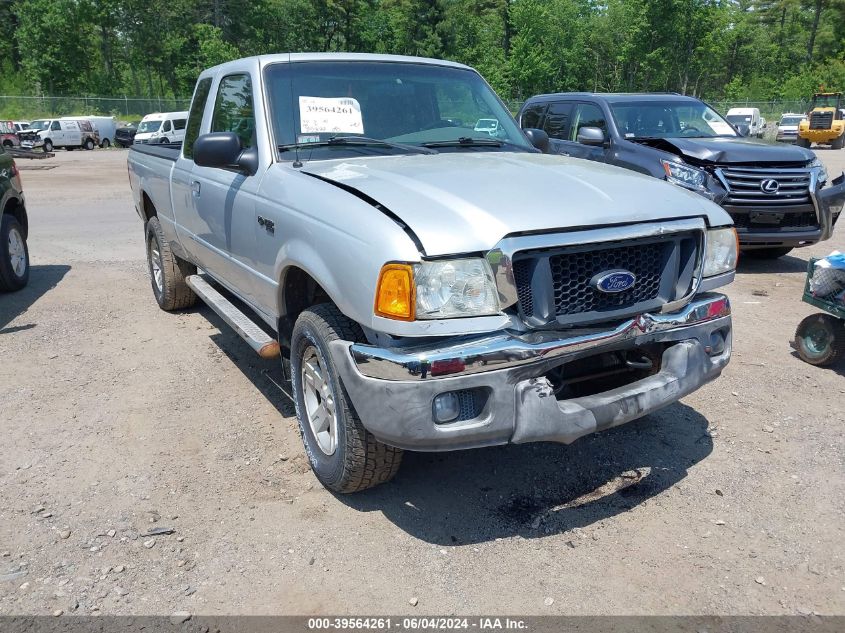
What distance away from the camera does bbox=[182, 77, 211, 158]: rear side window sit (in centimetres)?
531

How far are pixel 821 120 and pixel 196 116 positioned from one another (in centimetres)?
3910

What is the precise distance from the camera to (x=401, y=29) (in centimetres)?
6381

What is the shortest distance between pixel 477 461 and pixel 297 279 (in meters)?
1.38

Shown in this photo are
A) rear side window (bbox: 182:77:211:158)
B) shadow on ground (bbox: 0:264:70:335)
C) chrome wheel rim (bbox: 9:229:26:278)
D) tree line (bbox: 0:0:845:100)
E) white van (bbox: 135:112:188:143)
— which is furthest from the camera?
tree line (bbox: 0:0:845:100)

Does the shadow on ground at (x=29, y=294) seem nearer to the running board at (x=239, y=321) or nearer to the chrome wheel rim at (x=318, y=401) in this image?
the running board at (x=239, y=321)

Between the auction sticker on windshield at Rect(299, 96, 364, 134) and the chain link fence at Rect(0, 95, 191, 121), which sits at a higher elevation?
the auction sticker on windshield at Rect(299, 96, 364, 134)

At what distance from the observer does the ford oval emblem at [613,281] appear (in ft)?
10.0

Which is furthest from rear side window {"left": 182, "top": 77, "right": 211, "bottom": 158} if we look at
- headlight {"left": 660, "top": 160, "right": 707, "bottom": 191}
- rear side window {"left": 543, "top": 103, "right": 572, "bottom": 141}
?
rear side window {"left": 543, "top": 103, "right": 572, "bottom": 141}

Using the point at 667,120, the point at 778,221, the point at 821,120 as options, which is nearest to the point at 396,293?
the point at 778,221

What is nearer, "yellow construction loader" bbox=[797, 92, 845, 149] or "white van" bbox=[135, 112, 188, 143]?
"white van" bbox=[135, 112, 188, 143]

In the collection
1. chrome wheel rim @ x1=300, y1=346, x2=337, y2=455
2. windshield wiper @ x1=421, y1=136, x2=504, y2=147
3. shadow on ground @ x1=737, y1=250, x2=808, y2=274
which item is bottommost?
shadow on ground @ x1=737, y1=250, x2=808, y2=274

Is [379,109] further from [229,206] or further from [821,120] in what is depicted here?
[821,120]

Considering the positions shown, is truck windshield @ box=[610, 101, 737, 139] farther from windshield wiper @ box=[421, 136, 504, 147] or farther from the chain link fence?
the chain link fence

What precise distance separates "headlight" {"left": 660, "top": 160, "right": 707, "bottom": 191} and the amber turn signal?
628 cm
